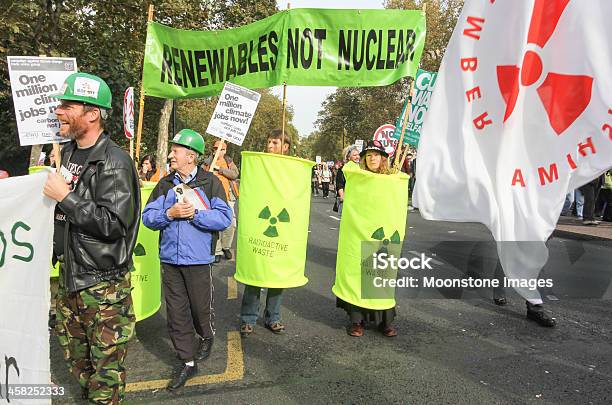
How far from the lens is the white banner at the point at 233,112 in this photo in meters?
4.71

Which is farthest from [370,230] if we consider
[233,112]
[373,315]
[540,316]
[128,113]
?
[128,113]

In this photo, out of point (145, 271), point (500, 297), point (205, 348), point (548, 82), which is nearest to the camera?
point (548, 82)

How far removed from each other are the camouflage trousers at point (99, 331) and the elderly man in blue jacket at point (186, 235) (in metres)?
0.83

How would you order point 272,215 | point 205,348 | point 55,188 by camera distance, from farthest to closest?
point 272,215, point 205,348, point 55,188

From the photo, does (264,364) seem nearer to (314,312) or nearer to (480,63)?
(314,312)

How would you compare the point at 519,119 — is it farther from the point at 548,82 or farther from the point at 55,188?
the point at 55,188

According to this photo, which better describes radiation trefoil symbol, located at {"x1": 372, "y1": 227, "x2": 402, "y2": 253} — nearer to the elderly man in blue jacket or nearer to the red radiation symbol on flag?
the elderly man in blue jacket

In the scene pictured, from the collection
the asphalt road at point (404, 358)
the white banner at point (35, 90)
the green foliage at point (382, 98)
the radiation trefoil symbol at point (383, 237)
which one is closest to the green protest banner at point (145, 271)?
the asphalt road at point (404, 358)

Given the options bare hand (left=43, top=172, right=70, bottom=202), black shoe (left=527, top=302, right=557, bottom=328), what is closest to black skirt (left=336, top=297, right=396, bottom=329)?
black shoe (left=527, top=302, right=557, bottom=328)

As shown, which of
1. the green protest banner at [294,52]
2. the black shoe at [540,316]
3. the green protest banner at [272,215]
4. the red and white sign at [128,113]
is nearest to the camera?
the green protest banner at [272,215]

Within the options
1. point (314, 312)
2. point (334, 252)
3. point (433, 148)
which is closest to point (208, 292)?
point (314, 312)

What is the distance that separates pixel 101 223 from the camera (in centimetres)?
237

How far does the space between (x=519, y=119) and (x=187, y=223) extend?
7.83 feet

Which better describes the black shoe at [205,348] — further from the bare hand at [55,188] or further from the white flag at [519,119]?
the white flag at [519,119]
